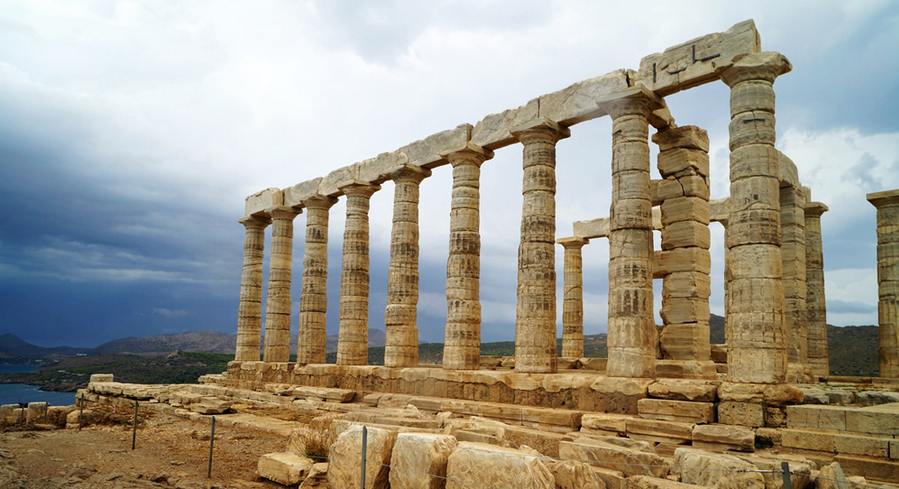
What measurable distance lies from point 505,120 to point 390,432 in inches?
456

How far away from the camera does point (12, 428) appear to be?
16.4m

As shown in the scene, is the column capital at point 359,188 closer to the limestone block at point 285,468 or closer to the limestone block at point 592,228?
the limestone block at point 592,228

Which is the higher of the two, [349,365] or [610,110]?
[610,110]

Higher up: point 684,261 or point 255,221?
point 255,221

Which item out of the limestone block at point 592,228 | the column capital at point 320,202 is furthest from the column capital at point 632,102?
the column capital at point 320,202

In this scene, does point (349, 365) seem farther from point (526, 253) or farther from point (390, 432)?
point (390, 432)

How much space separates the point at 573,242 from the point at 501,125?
35.4ft

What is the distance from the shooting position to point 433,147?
2027 cm

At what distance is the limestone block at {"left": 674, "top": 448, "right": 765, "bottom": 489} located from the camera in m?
7.67

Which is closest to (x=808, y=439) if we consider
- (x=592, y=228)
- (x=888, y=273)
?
(x=888, y=273)

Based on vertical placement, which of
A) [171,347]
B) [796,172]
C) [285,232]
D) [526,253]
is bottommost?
[171,347]

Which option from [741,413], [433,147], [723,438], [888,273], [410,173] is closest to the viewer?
[723,438]

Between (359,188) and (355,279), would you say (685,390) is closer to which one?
(355,279)

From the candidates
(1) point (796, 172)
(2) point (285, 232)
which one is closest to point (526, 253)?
(1) point (796, 172)
